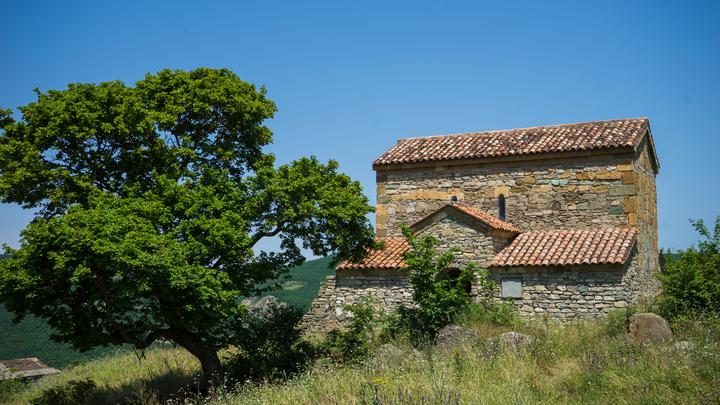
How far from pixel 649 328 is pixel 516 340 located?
3.56 metres

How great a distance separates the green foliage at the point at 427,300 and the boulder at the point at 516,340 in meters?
2.99

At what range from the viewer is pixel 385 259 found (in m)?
22.7

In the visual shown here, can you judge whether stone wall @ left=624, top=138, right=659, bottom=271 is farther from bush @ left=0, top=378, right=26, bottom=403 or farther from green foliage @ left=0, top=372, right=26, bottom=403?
bush @ left=0, top=378, right=26, bottom=403

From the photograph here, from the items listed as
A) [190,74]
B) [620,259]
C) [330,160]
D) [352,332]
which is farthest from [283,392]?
[620,259]

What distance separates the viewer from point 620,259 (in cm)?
1952

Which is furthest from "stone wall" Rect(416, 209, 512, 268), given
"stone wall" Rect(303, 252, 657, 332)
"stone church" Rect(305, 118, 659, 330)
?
"stone wall" Rect(303, 252, 657, 332)

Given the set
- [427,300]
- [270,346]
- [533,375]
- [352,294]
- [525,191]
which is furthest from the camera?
[525,191]

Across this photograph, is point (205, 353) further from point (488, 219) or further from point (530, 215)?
point (530, 215)

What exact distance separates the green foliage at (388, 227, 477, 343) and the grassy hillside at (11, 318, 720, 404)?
1833mm

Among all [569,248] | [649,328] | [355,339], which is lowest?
[355,339]

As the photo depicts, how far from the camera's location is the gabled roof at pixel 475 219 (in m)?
21.8

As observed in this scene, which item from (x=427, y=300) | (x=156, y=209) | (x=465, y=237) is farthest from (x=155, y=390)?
(x=465, y=237)

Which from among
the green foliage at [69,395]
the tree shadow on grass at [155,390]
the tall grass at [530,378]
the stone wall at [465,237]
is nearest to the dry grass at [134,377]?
the tree shadow on grass at [155,390]

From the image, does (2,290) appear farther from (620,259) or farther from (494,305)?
(620,259)
